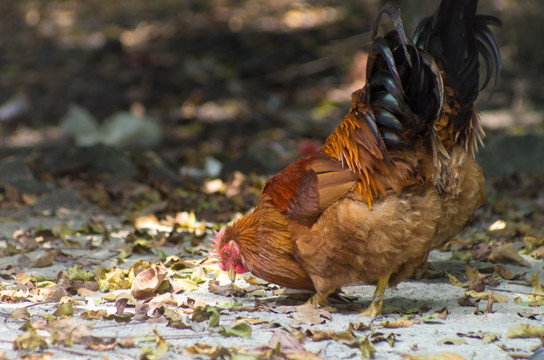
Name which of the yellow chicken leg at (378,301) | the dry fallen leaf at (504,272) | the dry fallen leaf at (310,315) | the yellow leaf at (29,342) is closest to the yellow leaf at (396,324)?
the yellow chicken leg at (378,301)

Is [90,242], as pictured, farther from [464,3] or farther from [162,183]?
[464,3]

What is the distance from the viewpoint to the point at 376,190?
3.75 metres

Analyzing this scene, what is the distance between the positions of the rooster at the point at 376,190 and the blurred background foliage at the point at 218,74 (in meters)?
3.93

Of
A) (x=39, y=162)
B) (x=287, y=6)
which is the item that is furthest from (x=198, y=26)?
(x=39, y=162)

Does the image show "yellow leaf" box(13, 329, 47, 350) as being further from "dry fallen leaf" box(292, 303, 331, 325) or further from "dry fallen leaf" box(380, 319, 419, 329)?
"dry fallen leaf" box(380, 319, 419, 329)

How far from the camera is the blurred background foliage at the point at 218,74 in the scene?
958cm

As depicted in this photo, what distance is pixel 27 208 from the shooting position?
6.30m

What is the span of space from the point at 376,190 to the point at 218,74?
8.16 meters

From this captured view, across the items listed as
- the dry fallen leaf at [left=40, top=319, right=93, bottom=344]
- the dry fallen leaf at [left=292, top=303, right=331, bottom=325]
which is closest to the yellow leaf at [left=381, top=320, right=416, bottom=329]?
the dry fallen leaf at [left=292, top=303, right=331, bottom=325]

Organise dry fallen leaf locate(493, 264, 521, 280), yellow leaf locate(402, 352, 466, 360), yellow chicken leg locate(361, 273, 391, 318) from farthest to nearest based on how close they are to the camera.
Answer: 1. dry fallen leaf locate(493, 264, 521, 280)
2. yellow chicken leg locate(361, 273, 391, 318)
3. yellow leaf locate(402, 352, 466, 360)

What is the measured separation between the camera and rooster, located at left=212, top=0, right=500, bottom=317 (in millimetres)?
3693

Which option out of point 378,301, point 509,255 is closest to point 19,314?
point 378,301

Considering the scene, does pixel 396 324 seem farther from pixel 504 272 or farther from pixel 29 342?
pixel 29 342

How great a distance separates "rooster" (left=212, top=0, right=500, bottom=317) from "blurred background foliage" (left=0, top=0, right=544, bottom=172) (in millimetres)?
3927
